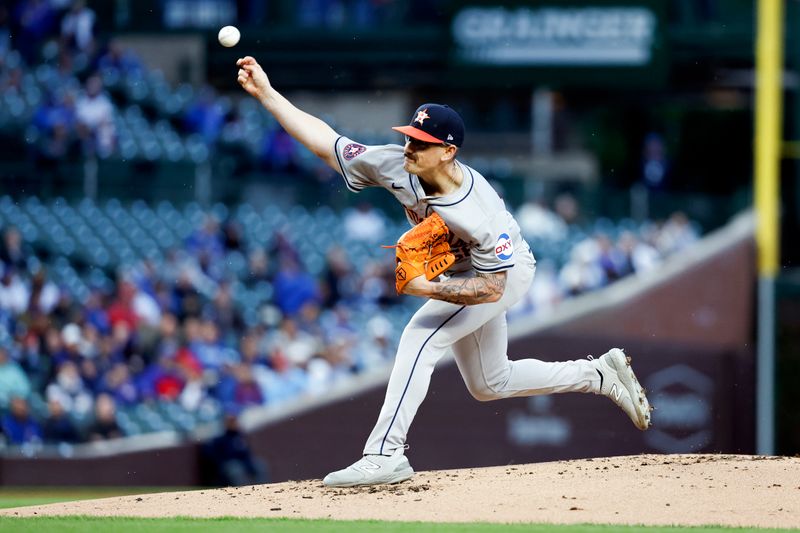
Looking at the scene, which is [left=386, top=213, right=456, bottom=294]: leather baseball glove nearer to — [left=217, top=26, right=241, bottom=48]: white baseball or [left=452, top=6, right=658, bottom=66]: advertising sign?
[left=217, top=26, right=241, bottom=48]: white baseball

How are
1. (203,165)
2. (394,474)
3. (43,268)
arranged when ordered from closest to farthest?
1. (394,474)
2. (43,268)
3. (203,165)

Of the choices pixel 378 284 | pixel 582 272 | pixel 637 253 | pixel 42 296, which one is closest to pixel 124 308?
pixel 42 296

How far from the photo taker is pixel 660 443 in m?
11.0

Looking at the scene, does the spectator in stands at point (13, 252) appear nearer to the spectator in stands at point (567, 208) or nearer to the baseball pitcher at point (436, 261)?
the spectator in stands at point (567, 208)

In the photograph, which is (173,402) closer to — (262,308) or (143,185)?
(262,308)

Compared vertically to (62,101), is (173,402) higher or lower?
lower

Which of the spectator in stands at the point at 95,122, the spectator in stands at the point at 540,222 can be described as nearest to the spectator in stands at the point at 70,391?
the spectator in stands at the point at 95,122

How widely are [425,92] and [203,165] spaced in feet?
10.6

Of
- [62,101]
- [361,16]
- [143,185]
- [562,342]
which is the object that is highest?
[361,16]

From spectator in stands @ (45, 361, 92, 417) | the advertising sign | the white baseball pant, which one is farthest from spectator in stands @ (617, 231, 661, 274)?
the white baseball pant

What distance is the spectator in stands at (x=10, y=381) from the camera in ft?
33.4

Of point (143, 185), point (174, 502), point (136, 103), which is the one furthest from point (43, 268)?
point (174, 502)

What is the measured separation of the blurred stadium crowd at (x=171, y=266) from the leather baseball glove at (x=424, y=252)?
560 cm

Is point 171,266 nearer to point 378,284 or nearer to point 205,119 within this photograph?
point 378,284
